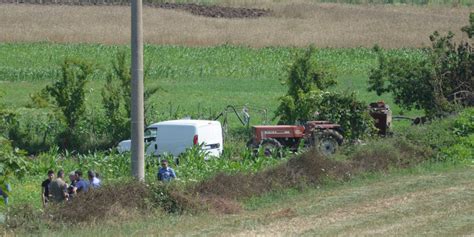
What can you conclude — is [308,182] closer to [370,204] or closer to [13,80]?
[370,204]

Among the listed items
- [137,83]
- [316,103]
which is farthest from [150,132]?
[137,83]

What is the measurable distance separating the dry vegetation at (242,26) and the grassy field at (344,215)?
46.4 m

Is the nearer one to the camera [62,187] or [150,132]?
[62,187]

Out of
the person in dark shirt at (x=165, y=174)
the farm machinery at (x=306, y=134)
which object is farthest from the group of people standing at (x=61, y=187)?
the farm machinery at (x=306, y=134)

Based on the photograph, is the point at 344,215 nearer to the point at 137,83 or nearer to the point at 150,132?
the point at 137,83

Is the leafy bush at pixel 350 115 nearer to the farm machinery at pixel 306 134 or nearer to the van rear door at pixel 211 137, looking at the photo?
the farm machinery at pixel 306 134

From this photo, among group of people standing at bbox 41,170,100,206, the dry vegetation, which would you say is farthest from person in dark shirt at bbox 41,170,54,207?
the dry vegetation

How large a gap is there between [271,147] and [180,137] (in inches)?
125

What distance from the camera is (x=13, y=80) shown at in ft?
186

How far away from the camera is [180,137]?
34469 mm

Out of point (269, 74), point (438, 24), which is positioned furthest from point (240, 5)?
point (269, 74)

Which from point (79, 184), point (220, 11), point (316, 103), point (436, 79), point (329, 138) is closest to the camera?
point (79, 184)

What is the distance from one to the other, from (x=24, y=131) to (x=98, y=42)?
31892mm

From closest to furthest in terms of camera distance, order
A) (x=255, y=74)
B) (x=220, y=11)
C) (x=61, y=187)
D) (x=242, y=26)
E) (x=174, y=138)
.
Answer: (x=61, y=187), (x=174, y=138), (x=255, y=74), (x=242, y=26), (x=220, y=11)
